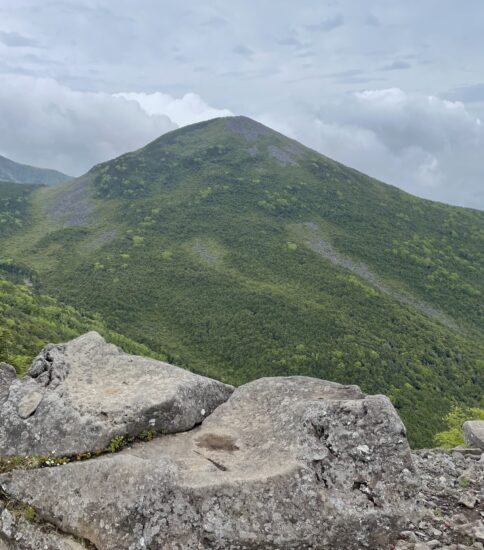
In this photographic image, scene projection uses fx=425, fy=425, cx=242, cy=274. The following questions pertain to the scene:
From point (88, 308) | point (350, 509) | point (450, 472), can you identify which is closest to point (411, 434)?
point (450, 472)

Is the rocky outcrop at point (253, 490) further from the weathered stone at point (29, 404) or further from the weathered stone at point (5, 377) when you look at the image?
the weathered stone at point (5, 377)

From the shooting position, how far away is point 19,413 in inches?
534

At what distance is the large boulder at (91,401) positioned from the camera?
1293cm

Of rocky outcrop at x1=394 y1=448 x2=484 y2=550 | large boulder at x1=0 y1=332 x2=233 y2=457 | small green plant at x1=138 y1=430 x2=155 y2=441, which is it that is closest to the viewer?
rocky outcrop at x1=394 y1=448 x2=484 y2=550

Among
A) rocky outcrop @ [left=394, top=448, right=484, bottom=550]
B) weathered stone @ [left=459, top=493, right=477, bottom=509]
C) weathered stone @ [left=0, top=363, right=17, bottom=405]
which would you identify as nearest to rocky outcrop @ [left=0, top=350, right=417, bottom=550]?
rocky outcrop @ [left=394, top=448, right=484, bottom=550]

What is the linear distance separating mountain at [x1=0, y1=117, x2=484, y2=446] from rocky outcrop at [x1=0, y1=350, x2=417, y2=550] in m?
63.4

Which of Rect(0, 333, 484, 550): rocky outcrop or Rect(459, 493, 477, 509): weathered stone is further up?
Rect(0, 333, 484, 550): rocky outcrop

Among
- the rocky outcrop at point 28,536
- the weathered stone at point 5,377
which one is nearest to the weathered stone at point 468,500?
the rocky outcrop at point 28,536

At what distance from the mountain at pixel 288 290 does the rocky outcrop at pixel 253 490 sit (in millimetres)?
63399

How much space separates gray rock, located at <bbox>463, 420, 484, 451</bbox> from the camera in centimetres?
1816

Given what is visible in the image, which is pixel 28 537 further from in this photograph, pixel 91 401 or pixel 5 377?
pixel 5 377

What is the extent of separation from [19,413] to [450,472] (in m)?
14.8

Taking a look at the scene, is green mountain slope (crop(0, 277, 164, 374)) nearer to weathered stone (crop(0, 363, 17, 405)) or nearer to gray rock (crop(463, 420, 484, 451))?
weathered stone (crop(0, 363, 17, 405))

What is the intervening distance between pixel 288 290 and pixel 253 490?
11891 cm
